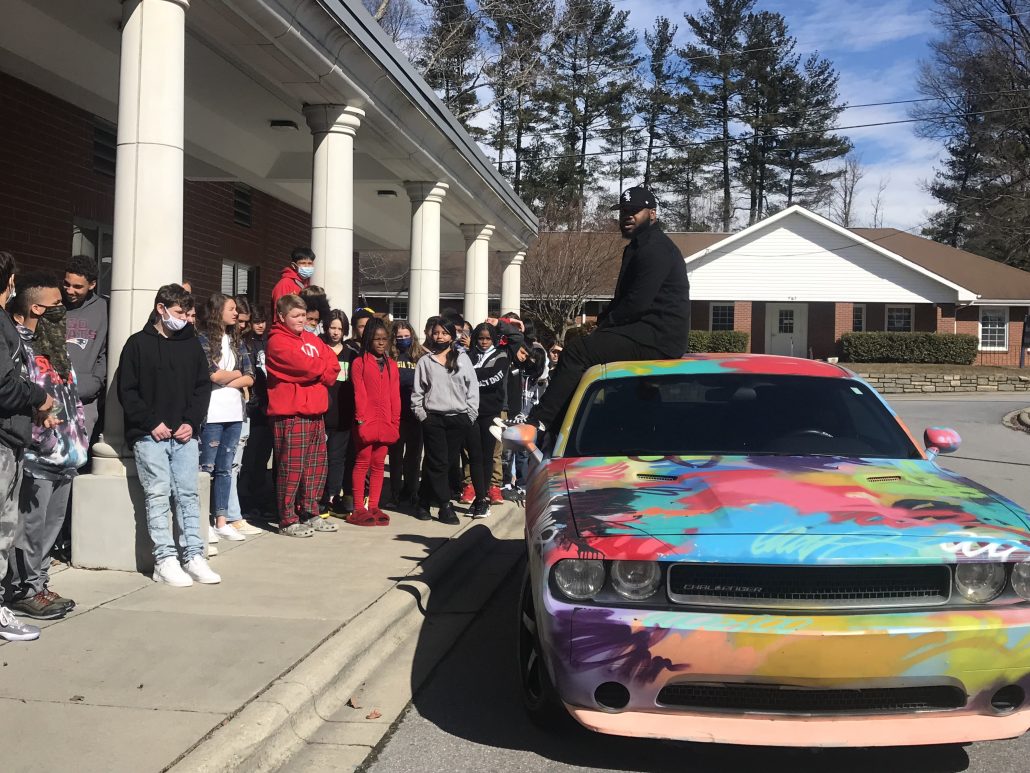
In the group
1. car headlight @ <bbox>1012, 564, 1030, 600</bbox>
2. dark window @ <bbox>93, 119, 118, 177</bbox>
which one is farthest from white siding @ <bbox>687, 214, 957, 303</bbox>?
car headlight @ <bbox>1012, 564, 1030, 600</bbox>

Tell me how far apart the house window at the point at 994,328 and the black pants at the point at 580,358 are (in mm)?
40748

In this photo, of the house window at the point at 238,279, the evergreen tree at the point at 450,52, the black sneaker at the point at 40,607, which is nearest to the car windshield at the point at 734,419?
the black sneaker at the point at 40,607

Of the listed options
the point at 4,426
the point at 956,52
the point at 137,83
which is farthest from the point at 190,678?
the point at 956,52

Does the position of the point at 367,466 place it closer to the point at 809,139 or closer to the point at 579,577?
the point at 579,577

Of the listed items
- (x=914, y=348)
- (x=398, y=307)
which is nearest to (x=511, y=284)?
(x=398, y=307)

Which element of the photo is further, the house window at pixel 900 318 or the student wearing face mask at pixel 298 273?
the house window at pixel 900 318

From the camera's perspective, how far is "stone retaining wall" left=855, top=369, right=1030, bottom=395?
115ft

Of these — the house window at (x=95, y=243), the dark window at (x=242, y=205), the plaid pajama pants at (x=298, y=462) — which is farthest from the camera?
the dark window at (x=242, y=205)

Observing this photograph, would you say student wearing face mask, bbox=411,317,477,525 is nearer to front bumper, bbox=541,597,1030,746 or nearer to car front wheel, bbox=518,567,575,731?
car front wheel, bbox=518,567,575,731

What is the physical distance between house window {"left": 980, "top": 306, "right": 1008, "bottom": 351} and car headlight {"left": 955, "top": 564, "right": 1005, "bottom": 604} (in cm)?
4254

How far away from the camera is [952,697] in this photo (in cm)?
345

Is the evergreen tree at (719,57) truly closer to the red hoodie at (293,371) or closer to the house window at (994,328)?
the house window at (994,328)

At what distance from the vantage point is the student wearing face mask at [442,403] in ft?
29.2

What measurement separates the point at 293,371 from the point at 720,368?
145 inches
